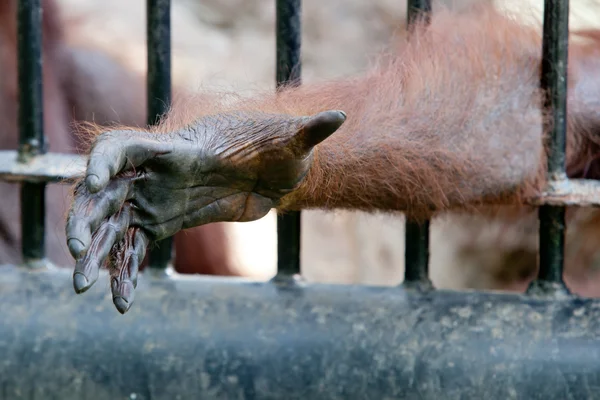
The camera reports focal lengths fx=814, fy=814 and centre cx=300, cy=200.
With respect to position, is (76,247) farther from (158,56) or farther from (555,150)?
(555,150)

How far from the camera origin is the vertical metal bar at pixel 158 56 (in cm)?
87

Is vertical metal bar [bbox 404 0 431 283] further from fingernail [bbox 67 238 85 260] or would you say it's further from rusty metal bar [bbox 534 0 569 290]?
fingernail [bbox 67 238 85 260]

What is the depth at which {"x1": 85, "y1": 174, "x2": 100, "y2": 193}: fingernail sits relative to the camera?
0.52m

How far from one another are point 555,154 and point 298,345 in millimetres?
336

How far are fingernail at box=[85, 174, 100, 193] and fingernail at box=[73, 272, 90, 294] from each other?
0.18 feet

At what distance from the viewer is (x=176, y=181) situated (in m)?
0.66

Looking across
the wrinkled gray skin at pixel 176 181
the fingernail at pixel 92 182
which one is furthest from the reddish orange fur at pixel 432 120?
the fingernail at pixel 92 182

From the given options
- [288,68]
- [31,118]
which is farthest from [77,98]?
[288,68]

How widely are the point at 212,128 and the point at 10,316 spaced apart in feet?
1.05

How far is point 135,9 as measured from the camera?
9.69ft

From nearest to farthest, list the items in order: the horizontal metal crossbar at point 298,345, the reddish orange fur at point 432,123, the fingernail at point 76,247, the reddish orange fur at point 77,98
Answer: the fingernail at point 76,247
the horizontal metal crossbar at point 298,345
the reddish orange fur at point 432,123
the reddish orange fur at point 77,98

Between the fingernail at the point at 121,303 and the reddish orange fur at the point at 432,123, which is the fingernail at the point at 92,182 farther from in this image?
the reddish orange fur at the point at 432,123

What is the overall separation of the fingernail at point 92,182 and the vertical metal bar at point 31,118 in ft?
1.30

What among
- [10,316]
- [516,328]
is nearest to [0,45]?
[10,316]
